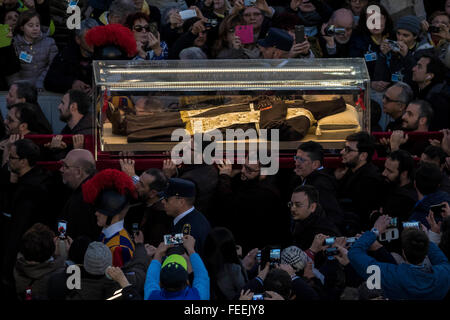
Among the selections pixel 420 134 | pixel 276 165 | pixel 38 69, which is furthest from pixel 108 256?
pixel 38 69

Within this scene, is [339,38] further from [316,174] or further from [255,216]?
[255,216]

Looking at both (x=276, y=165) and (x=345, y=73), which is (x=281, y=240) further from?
(x=345, y=73)

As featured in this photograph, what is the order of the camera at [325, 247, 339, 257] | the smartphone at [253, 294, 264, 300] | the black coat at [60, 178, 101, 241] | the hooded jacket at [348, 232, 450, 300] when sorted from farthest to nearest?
1. the black coat at [60, 178, 101, 241]
2. the camera at [325, 247, 339, 257]
3. the hooded jacket at [348, 232, 450, 300]
4. the smartphone at [253, 294, 264, 300]

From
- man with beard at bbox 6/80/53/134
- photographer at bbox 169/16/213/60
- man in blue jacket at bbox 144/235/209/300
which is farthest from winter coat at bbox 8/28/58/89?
man in blue jacket at bbox 144/235/209/300

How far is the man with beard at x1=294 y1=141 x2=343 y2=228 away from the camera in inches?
305

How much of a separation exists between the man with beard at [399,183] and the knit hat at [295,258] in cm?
125

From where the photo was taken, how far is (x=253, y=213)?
7.82 meters

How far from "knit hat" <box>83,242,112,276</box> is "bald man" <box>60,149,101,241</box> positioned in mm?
1109

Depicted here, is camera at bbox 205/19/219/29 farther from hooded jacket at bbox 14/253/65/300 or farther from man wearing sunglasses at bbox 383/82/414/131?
hooded jacket at bbox 14/253/65/300

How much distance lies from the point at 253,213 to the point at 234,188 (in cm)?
54

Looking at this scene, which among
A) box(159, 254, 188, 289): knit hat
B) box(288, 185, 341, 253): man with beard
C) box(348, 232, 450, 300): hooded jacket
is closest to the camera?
box(159, 254, 188, 289): knit hat

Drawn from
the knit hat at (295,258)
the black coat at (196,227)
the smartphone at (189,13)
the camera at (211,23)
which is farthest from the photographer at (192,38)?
the knit hat at (295,258)

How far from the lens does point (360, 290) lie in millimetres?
6465

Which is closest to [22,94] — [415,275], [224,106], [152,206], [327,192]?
[224,106]
